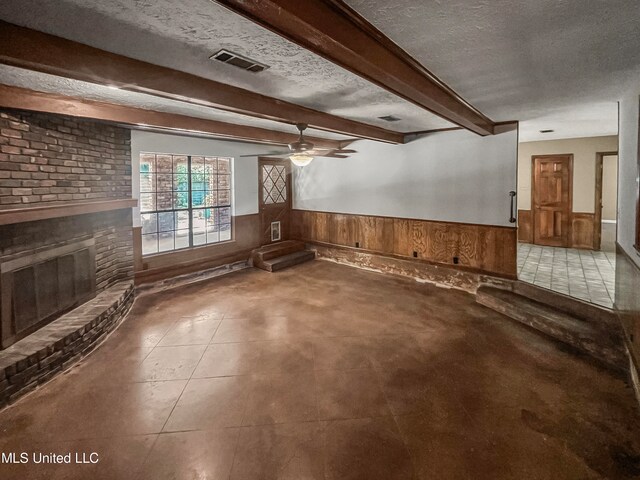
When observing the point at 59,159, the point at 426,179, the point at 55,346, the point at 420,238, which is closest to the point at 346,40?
the point at 55,346

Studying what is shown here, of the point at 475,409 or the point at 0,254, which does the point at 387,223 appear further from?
the point at 0,254

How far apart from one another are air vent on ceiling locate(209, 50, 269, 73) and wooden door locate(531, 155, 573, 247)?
6.65m

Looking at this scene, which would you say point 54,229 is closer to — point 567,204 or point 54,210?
point 54,210

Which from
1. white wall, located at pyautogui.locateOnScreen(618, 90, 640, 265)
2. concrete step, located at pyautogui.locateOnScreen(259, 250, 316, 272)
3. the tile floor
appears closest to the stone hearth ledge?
concrete step, located at pyautogui.locateOnScreen(259, 250, 316, 272)

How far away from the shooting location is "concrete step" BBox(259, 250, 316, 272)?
20.9 ft

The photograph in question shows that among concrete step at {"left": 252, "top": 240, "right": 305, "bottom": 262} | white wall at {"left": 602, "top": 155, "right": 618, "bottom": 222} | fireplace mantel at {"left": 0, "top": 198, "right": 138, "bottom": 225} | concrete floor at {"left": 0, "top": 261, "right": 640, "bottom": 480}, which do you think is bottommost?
concrete floor at {"left": 0, "top": 261, "right": 640, "bottom": 480}

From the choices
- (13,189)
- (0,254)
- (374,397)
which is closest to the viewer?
(374,397)

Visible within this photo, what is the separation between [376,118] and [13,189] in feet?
13.3

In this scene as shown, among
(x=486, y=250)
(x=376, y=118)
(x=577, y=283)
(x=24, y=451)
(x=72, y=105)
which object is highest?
(x=376, y=118)

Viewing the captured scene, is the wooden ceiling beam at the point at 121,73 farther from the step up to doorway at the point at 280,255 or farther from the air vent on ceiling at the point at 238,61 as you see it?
the step up to doorway at the point at 280,255

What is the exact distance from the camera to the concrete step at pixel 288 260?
251 inches

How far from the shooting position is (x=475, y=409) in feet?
7.77

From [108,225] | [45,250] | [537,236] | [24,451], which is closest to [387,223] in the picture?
[537,236]

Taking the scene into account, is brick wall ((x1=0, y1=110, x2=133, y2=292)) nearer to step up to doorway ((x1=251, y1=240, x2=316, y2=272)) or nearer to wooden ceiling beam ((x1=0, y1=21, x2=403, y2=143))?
wooden ceiling beam ((x1=0, y1=21, x2=403, y2=143))
